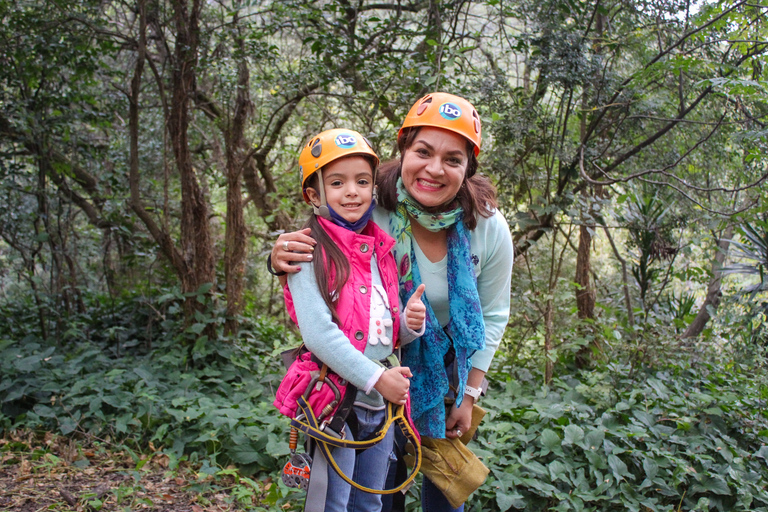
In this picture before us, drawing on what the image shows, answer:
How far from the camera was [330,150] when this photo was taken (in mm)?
1757

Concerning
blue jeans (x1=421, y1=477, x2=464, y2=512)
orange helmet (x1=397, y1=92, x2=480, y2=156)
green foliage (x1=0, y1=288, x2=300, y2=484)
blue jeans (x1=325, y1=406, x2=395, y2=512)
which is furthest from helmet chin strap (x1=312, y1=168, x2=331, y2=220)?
green foliage (x1=0, y1=288, x2=300, y2=484)

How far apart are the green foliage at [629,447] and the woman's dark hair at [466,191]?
148 cm

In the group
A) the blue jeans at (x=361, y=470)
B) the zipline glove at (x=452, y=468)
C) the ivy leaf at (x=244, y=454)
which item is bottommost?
the ivy leaf at (x=244, y=454)

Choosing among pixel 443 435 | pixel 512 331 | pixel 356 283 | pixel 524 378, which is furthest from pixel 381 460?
pixel 512 331

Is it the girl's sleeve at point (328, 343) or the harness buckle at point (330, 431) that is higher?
the girl's sleeve at point (328, 343)

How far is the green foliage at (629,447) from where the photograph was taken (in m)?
2.73

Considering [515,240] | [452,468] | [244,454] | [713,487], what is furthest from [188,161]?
[713,487]

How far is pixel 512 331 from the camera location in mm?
5137

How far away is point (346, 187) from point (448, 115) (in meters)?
0.42

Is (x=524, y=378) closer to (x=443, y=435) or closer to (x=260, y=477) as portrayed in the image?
(x=260, y=477)

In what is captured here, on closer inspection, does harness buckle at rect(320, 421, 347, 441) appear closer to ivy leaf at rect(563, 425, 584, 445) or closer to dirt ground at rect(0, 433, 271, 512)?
dirt ground at rect(0, 433, 271, 512)

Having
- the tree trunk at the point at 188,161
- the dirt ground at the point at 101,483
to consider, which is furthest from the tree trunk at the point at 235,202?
the dirt ground at the point at 101,483

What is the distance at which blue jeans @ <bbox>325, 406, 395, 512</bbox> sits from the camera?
1.67 meters

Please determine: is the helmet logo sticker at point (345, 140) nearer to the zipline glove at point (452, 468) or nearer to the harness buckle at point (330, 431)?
the harness buckle at point (330, 431)
